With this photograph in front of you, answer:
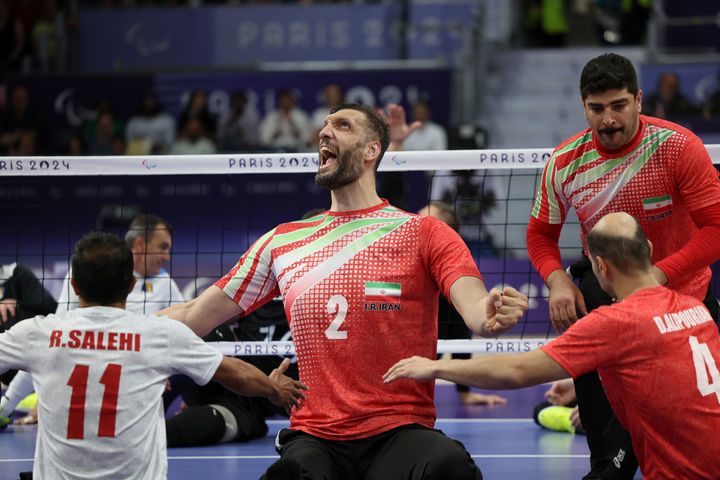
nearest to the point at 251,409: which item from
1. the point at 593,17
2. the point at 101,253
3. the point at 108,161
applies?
the point at 108,161

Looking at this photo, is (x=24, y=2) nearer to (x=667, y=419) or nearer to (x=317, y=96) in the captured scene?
(x=317, y=96)

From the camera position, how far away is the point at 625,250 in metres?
4.81

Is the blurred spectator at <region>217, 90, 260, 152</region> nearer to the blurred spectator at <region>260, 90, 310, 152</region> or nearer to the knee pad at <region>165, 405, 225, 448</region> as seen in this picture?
the blurred spectator at <region>260, 90, 310, 152</region>

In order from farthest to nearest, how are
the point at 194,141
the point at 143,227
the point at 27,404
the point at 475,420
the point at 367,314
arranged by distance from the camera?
the point at 194,141 → the point at 27,404 → the point at 475,420 → the point at 143,227 → the point at 367,314

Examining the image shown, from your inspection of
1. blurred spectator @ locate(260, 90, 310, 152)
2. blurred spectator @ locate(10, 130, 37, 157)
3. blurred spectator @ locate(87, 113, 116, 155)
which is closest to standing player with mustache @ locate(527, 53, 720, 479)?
blurred spectator @ locate(260, 90, 310, 152)

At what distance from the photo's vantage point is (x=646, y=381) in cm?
471

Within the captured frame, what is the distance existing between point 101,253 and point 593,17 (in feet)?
61.1

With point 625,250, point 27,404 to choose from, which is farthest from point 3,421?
point 625,250

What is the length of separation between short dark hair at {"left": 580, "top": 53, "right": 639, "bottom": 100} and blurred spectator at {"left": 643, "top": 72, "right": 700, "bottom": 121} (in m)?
10.3

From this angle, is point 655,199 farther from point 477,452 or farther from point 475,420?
point 475,420

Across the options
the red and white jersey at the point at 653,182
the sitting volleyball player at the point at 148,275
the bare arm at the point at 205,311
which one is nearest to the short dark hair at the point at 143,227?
the sitting volleyball player at the point at 148,275

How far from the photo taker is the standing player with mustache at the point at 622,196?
18.8 feet

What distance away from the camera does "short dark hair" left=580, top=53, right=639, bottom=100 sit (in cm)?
568

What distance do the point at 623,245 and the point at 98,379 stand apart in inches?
87.3
